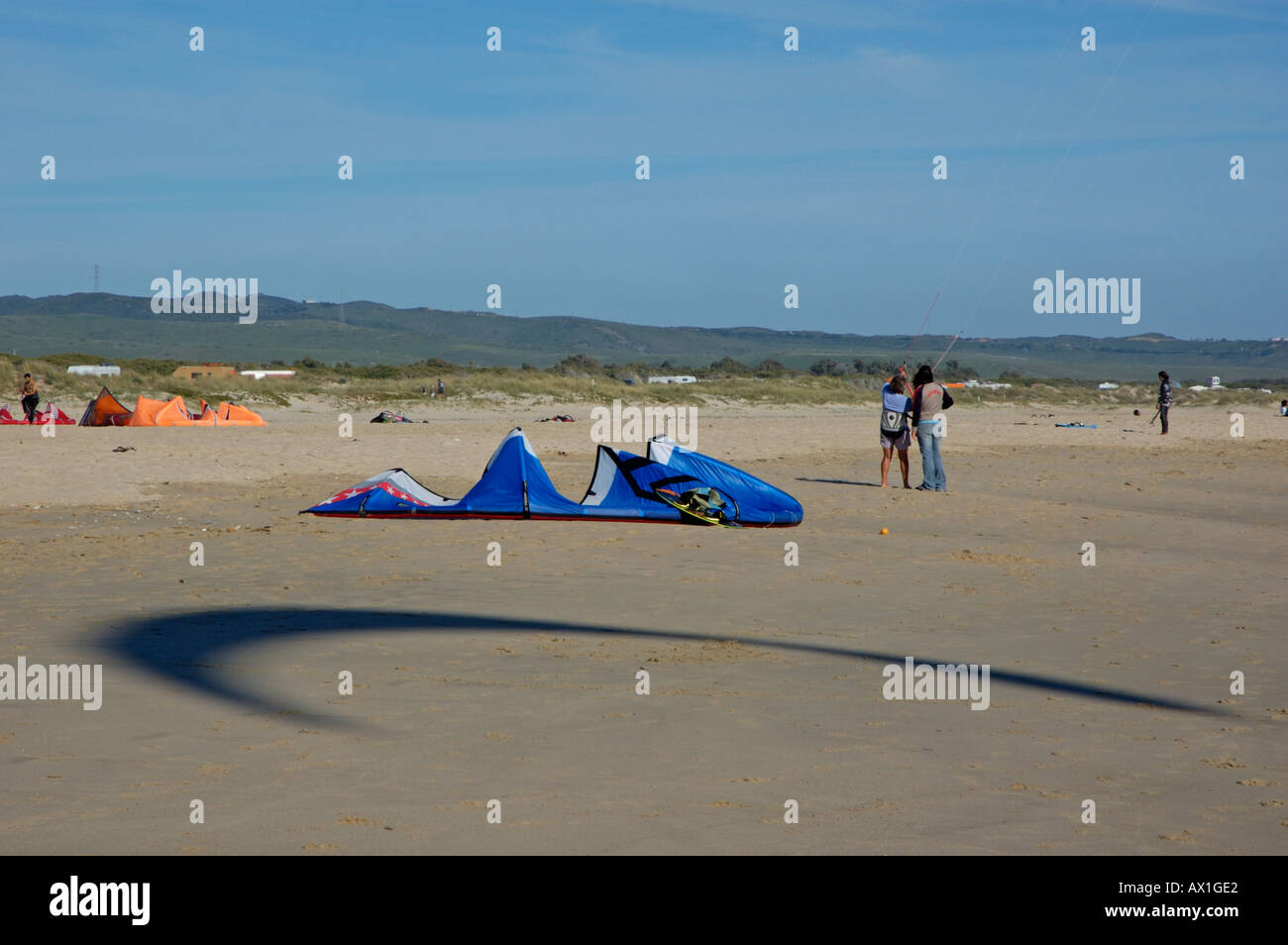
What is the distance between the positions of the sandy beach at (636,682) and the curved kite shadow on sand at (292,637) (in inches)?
1.2

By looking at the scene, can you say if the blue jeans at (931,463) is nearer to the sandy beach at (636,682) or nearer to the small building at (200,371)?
the sandy beach at (636,682)

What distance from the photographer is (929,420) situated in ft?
49.5

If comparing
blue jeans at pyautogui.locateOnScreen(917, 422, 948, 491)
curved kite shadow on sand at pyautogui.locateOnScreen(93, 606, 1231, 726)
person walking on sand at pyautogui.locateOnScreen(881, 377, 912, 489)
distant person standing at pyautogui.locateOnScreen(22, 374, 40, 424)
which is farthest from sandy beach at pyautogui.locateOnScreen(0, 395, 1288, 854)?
distant person standing at pyautogui.locateOnScreen(22, 374, 40, 424)

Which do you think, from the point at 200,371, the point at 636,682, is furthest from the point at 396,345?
the point at 636,682

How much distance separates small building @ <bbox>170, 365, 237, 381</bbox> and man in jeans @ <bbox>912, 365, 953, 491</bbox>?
27.8 metres

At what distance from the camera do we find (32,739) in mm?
5039

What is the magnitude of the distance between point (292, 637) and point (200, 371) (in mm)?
36266

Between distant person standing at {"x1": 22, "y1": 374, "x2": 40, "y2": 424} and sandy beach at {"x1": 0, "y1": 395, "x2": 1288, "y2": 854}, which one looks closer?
sandy beach at {"x1": 0, "y1": 395, "x2": 1288, "y2": 854}

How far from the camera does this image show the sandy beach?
13.9 feet

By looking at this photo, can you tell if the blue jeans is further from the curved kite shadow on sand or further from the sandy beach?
the curved kite shadow on sand

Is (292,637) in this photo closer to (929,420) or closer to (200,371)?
(929,420)

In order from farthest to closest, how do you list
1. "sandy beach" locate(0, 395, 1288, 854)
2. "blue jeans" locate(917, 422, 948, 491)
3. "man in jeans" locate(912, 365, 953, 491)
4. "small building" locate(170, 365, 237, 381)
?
1. "small building" locate(170, 365, 237, 381)
2. "blue jeans" locate(917, 422, 948, 491)
3. "man in jeans" locate(912, 365, 953, 491)
4. "sandy beach" locate(0, 395, 1288, 854)
